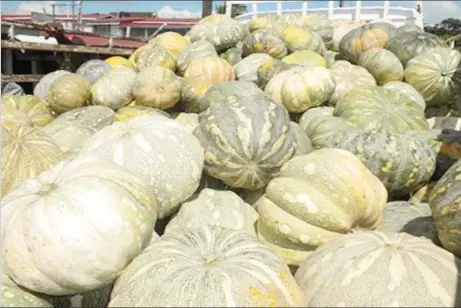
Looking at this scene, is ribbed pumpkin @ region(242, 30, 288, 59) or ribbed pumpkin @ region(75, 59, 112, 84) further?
ribbed pumpkin @ region(75, 59, 112, 84)

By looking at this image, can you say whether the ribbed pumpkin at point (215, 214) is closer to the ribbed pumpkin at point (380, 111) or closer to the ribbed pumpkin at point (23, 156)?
the ribbed pumpkin at point (23, 156)

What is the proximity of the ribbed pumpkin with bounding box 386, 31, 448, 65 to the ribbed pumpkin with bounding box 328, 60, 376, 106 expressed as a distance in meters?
0.72

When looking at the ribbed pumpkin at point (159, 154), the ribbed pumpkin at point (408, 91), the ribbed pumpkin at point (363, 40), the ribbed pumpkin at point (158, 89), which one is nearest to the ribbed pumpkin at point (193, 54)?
the ribbed pumpkin at point (158, 89)

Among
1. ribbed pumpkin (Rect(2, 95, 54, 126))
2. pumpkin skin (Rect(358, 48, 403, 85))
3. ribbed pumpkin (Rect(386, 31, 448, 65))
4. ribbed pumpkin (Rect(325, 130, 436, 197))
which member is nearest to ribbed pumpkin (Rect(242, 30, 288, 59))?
pumpkin skin (Rect(358, 48, 403, 85))

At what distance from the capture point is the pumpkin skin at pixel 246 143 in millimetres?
2775

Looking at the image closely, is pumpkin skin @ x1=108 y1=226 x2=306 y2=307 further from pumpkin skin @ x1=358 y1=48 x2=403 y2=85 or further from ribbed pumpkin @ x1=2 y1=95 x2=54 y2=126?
pumpkin skin @ x1=358 y1=48 x2=403 y2=85

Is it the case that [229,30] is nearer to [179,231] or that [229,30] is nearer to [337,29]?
[337,29]

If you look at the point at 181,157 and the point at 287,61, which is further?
the point at 287,61

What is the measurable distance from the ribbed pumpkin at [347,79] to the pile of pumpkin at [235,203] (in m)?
0.03

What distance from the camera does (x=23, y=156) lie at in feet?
8.89

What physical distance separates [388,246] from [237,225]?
849mm

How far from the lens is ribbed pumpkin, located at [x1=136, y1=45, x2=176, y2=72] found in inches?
205

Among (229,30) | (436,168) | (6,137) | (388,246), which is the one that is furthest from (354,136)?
(229,30)

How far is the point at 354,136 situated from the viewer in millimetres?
3182
